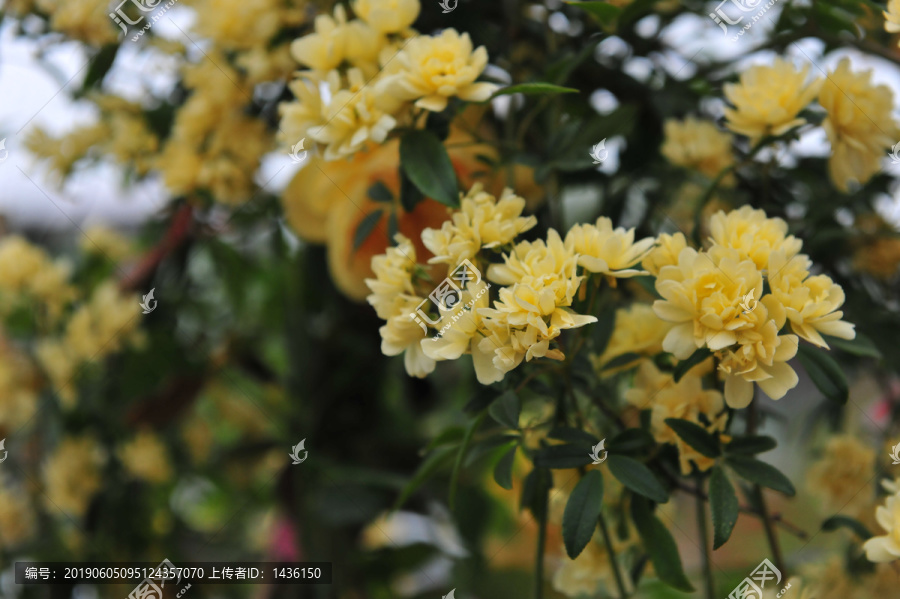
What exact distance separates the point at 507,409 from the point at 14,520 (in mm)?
588

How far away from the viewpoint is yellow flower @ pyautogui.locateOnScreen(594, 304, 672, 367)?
1.06 ft

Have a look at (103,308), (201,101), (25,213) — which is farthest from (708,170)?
(25,213)

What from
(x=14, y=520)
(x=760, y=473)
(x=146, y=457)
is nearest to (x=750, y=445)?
(x=760, y=473)

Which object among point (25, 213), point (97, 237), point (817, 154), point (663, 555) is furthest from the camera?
point (25, 213)

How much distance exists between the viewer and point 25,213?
0.88 m

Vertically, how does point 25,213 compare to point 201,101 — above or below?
below

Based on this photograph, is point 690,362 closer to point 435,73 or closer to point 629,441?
point 629,441

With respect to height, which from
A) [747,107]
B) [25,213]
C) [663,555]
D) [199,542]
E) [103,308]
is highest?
[747,107]

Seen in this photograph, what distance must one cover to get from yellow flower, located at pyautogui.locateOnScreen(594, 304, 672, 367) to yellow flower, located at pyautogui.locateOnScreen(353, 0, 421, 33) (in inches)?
6.6

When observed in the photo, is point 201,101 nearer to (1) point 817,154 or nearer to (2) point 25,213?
(1) point 817,154

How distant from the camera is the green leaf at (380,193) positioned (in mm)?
344

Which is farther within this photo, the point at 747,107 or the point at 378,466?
the point at 378,466

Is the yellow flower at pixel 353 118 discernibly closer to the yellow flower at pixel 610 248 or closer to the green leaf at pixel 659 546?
the yellow flower at pixel 610 248

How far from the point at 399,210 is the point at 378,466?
0.96ft
